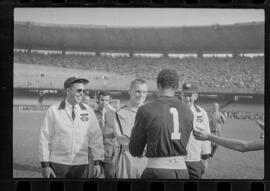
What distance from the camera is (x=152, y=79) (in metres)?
6.77

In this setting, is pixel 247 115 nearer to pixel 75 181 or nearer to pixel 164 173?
pixel 164 173

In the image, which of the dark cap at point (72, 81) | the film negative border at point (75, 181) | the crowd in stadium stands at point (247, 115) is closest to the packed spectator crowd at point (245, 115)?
the crowd in stadium stands at point (247, 115)

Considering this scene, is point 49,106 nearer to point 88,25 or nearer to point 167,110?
point 88,25

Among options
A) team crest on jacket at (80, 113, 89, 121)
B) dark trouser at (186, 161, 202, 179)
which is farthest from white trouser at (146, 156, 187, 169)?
team crest on jacket at (80, 113, 89, 121)

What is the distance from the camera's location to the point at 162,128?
→ 6621mm

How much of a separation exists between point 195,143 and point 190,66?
3.79ft

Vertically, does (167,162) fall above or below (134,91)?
below

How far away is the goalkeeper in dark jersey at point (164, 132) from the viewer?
21.7ft

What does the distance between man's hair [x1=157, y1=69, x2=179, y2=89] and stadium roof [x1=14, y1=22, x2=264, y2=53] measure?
353 millimetres

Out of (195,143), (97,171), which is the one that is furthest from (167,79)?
(97,171)

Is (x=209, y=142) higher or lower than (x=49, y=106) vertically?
lower
